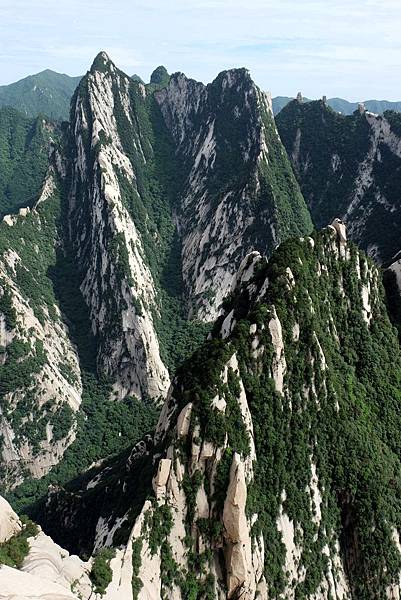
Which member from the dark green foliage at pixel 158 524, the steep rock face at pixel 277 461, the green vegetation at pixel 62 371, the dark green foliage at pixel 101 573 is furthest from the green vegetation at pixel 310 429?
the green vegetation at pixel 62 371

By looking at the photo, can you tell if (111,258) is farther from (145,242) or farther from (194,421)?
(194,421)

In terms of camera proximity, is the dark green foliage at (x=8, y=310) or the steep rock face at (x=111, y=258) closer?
the dark green foliage at (x=8, y=310)

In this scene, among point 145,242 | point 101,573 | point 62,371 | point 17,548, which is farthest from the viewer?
point 145,242

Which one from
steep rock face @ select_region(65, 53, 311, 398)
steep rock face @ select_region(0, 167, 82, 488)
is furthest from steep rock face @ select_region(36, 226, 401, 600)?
steep rock face @ select_region(65, 53, 311, 398)

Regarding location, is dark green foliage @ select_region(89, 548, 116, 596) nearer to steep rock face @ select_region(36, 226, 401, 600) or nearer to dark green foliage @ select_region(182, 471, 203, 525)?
steep rock face @ select_region(36, 226, 401, 600)

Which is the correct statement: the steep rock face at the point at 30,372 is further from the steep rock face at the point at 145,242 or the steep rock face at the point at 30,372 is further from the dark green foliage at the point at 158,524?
the dark green foliage at the point at 158,524

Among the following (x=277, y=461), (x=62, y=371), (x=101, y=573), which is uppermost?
(x=101, y=573)

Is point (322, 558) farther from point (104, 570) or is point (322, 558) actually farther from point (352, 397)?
point (104, 570)

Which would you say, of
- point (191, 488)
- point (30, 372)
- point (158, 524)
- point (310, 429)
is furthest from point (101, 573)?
point (30, 372)
